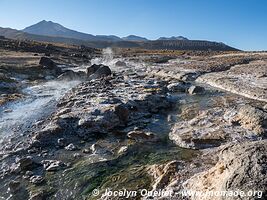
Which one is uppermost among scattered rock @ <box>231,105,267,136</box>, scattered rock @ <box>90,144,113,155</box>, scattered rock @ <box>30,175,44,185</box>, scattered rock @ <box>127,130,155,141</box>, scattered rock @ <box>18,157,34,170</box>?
scattered rock @ <box>231,105,267,136</box>

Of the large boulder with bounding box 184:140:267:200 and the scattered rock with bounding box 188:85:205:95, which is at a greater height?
the large boulder with bounding box 184:140:267:200

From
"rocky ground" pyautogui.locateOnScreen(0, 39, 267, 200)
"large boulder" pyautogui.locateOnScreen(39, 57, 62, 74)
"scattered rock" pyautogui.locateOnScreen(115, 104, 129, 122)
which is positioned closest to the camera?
"rocky ground" pyautogui.locateOnScreen(0, 39, 267, 200)

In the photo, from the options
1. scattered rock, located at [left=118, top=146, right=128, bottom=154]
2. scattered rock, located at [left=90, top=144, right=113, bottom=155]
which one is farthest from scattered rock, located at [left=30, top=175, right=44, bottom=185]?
scattered rock, located at [left=118, top=146, right=128, bottom=154]

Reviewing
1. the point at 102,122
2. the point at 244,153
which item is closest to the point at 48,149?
the point at 102,122

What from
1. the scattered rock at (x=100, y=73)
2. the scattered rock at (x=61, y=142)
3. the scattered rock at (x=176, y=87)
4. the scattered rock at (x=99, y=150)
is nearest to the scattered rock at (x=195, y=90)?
the scattered rock at (x=176, y=87)

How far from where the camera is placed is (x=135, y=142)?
21.3 metres

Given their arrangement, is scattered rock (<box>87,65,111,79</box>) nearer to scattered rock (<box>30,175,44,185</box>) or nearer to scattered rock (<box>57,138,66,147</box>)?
scattered rock (<box>57,138,66,147</box>)

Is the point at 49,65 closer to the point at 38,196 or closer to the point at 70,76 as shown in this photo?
the point at 70,76

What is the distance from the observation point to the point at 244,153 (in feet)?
40.6

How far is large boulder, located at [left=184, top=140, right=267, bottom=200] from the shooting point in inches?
427

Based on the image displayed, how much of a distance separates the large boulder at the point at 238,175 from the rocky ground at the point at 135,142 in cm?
4

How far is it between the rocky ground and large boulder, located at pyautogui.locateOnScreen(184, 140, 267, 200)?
0.12ft

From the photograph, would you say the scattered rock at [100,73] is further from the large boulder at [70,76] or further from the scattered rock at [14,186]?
the scattered rock at [14,186]

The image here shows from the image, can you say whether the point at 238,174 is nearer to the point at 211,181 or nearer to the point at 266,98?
the point at 211,181
